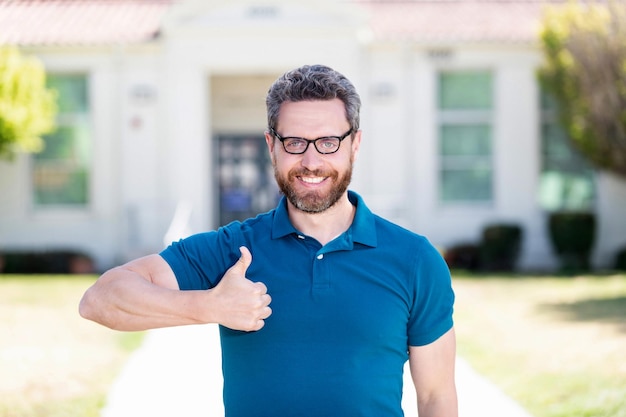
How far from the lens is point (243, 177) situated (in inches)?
727

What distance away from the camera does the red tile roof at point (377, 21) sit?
16.4 m

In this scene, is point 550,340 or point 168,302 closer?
point 168,302

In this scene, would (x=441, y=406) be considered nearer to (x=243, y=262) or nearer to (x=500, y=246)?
(x=243, y=262)

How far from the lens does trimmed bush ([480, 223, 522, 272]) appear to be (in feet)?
53.4

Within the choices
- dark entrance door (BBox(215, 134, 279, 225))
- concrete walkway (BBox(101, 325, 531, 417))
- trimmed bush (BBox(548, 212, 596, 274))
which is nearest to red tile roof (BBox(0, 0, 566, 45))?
dark entrance door (BBox(215, 134, 279, 225))

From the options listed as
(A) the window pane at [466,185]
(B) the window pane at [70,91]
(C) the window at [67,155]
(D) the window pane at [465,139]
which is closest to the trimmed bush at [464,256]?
(A) the window pane at [466,185]

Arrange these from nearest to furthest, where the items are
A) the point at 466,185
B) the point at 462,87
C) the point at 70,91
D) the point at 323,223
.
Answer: the point at 323,223 < the point at 70,91 < the point at 462,87 < the point at 466,185

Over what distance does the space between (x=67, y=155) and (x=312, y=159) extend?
14867mm

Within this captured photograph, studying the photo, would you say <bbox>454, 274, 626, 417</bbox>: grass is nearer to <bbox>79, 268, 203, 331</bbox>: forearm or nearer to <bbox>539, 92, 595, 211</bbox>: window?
<bbox>539, 92, 595, 211</bbox>: window

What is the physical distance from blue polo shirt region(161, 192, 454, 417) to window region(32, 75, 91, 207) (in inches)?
574

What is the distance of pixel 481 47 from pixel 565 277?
174 inches

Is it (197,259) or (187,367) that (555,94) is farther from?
(197,259)

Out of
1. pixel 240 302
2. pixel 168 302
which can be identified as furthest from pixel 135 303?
pixel 240 302

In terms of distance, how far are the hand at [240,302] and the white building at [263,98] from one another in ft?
43.9
